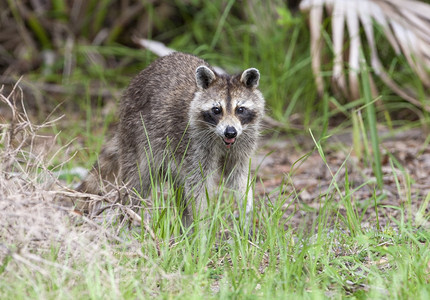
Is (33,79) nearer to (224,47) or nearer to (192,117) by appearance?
(224,47)

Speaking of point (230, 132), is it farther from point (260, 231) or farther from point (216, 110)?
point (260, 231)

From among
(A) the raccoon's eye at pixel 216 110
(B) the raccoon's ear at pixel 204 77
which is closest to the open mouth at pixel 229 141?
(A) the raccoon's eye at pixel 216 110

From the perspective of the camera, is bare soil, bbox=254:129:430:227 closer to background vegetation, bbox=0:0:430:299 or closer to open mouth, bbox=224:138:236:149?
background vegetation, bbox=0:0:430:299

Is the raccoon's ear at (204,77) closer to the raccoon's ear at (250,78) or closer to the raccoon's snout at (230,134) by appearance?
the raccoon's ear at (250,78)

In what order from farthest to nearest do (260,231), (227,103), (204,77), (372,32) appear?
(372,32) → (204,77) → (227,103) → (260,231)

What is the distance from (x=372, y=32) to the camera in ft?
22.0

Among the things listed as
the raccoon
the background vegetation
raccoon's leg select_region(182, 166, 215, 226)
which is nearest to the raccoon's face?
the raccoon

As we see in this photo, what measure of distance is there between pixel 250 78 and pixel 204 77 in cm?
36

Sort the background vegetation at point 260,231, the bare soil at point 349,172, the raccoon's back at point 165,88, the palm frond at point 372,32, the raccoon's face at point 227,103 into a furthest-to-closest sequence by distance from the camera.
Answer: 1. the palm frond at point 372,32
2. the bare soil at point 349,172
3. the raccoon's back at point 165,88
4. the raccoon's face at point 227,103
5. the background vegetation at point 260,231

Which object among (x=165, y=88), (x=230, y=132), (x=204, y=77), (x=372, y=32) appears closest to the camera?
(x=230, y=132)

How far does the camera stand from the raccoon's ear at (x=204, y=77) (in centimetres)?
499

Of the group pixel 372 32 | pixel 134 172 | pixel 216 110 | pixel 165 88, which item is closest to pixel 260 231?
pixel 216 110

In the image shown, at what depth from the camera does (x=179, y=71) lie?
547 centimetres

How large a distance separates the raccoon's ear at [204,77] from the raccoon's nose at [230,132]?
509mm
